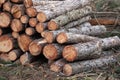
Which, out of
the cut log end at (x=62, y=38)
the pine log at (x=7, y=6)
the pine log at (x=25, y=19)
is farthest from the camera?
the pine log at (x=7, y=6)

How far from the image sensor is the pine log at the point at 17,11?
6.88 meters

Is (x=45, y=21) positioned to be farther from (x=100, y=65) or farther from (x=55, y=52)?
(x=100, y=65)

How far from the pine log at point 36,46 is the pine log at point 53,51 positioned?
130 mm

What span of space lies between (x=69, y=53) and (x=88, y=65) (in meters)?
0.50

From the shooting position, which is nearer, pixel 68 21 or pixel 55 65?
pixel 55 65

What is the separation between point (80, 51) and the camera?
622 cm

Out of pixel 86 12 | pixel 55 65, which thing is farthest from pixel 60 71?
pixel 86 12

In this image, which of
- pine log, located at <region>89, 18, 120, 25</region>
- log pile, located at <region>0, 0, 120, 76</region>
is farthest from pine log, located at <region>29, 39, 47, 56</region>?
pine log, located at <region>89, 18, 120, 25</region>

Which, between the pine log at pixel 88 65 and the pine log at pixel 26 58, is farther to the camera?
the pine log at pixel 26 58

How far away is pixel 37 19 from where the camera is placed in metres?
6.78

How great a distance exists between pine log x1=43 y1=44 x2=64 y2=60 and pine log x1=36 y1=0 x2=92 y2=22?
0.64m

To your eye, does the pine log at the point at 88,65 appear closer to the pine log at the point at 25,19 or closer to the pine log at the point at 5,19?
the pine log at the point at 25,19

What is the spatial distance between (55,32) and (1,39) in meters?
1.30

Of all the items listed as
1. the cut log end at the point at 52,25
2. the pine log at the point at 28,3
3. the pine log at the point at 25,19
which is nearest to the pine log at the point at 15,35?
the pine log at the point at 25,19
